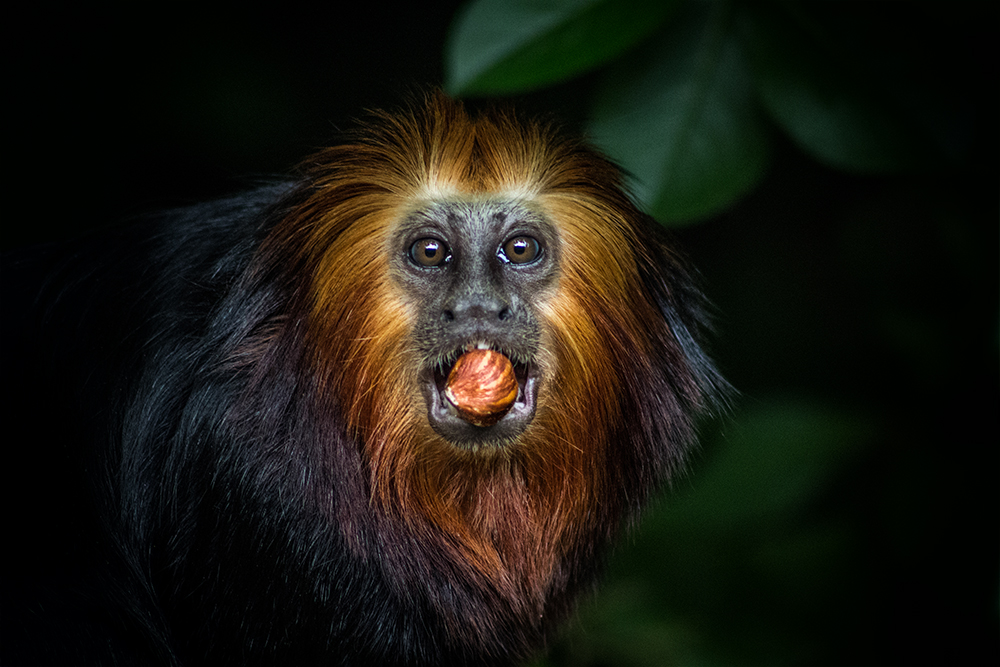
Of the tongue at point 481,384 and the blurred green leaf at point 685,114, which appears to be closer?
the tongue at point 481,384

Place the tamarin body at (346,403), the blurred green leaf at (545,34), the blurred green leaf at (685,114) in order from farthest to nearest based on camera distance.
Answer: the blurred green leaf at (685,114)
the tamarin body at (346,403)
the blurred green leaf at (545,34)

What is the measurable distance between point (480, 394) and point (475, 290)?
0.17 m

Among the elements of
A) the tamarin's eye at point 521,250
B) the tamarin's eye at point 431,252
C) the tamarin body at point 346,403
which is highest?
the tamarin's eye at point 521,250

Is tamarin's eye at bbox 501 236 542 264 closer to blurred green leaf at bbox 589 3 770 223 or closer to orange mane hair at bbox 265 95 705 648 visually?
orange mane hair at bbox 265 95 705 648

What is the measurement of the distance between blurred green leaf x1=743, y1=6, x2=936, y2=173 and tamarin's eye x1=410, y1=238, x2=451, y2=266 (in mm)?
616

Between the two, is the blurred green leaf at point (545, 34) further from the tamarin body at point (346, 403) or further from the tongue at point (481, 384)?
the tongue at point (481, 384)

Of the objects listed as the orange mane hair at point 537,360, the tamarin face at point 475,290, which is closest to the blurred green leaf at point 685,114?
the orange mane hair at point 537,360

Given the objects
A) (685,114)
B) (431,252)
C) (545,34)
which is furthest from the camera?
(685,114)

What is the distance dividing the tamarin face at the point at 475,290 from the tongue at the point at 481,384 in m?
0.01

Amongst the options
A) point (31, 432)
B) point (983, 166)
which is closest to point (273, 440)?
point (31, 432)

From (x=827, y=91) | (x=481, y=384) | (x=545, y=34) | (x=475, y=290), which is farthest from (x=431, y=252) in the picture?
(x=827, y=91)

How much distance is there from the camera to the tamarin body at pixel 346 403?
6.11 feet

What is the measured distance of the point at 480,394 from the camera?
1.82m

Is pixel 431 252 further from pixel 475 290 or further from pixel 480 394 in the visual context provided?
pixel 480 394
